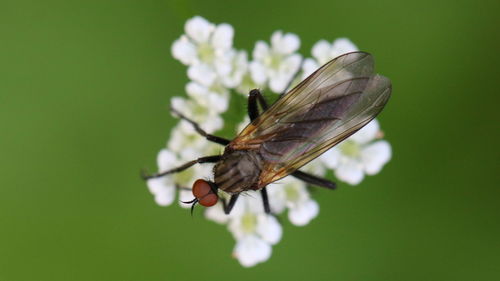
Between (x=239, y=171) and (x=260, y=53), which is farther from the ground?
(x=260, y=53)

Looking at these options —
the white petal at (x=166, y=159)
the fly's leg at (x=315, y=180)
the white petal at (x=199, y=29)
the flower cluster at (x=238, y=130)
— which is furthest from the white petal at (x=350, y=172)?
the white petal at (x=199, y=29)

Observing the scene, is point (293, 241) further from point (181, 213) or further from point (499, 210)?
point (499, 210)

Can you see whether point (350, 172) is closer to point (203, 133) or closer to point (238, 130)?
point (238, 130)

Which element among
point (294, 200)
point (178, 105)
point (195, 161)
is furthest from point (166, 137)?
point (294, 200)

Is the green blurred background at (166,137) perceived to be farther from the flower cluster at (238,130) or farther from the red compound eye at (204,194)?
the red compound eye at (204,194)

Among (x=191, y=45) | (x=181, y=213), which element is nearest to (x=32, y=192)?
(x=181, y=213)
